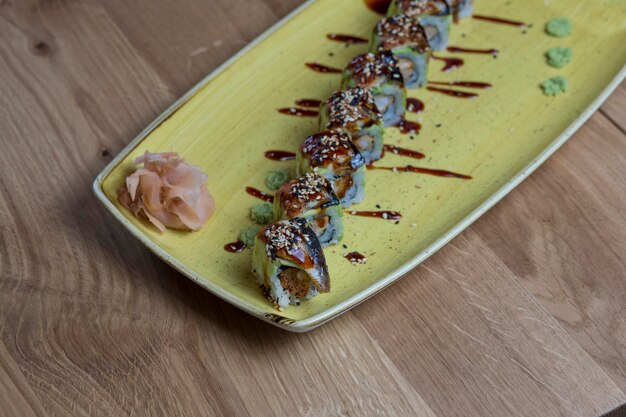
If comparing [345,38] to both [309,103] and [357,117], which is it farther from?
[357,117]

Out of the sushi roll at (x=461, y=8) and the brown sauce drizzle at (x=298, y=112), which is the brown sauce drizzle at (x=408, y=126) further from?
the sushi roll at (x=461, y=8)

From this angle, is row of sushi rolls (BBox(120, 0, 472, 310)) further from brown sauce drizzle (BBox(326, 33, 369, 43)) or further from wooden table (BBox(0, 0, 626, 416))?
wooden table (BBox(0, 0, 626, 416))

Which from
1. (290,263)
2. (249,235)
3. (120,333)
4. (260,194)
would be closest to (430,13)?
(260,194)

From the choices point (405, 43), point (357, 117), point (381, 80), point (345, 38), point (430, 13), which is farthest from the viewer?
point (345, 38)

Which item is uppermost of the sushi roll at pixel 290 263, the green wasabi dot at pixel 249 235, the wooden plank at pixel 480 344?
the sushi roll at pixel 290 263

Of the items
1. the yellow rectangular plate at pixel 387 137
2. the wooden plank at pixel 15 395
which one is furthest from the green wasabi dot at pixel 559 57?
the wooden plank at pixel 15 395

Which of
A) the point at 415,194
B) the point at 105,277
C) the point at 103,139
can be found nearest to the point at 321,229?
the point at 415,194

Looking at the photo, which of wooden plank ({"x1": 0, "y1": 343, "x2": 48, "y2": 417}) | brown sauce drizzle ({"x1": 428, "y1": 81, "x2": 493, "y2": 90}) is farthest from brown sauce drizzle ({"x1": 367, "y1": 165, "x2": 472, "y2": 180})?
wooden plank ({"x1": 0, "y1": 343, "x2": 48, "y2": 417})
